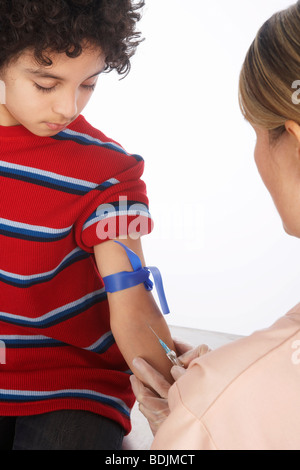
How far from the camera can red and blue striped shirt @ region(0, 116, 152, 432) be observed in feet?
4.11

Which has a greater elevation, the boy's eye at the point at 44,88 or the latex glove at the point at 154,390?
the boy's eye at the point at 44,88

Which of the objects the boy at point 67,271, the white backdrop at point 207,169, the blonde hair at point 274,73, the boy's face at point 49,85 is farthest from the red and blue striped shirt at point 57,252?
the white backdrop at point 207,169

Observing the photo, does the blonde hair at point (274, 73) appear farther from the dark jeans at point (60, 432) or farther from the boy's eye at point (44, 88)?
the dark jeans at point (60, 432)

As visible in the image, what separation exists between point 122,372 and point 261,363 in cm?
62

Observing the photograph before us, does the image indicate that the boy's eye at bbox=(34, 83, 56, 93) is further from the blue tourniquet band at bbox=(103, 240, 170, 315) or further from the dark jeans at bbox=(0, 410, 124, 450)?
the dark jeans at bbox=(0, 410, 124, 450)

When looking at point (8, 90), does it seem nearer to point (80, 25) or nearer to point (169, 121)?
point (80, 25)

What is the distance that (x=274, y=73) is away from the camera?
35.1 inches

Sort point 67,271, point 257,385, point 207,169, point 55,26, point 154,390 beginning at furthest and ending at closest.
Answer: point 207,169 → point 67,271 → point 154,390 → point 55,26 → point 257,385

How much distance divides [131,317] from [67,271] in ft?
0.58

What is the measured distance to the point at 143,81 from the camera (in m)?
3.43

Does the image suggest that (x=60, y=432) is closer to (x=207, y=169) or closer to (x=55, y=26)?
(x=55, y=26)

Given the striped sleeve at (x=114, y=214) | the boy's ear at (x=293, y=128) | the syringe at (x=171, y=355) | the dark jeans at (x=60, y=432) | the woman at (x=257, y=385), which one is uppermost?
the boy's ear at (x=293, y=128)

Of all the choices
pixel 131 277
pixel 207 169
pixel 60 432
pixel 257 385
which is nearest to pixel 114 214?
pixel 131 277

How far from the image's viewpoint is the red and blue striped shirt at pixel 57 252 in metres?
1.25
